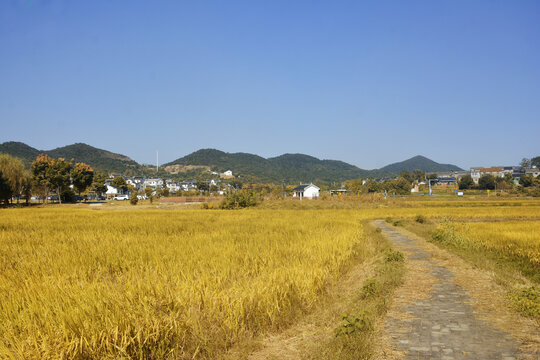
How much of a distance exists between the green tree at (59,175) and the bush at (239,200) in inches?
1422

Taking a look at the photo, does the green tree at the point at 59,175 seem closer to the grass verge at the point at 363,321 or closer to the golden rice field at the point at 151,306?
the golden rice field at the point at 151,306

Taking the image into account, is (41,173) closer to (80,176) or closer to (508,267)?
(80,176)

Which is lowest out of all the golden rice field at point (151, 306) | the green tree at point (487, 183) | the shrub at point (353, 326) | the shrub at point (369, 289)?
the shrub at point (369, 289)

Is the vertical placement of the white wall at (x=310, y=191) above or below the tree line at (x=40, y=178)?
below

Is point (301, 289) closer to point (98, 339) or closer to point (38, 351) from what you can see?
point (98, 339)

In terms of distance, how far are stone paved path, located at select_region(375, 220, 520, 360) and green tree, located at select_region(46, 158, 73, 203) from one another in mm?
66311

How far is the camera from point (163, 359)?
3.68 metres

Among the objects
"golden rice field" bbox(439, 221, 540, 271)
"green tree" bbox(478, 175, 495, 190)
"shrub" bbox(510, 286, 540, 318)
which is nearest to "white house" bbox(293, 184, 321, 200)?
"green tree" bbox(478, 175, 495, 190)

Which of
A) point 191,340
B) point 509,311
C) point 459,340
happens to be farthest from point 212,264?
point 509,311

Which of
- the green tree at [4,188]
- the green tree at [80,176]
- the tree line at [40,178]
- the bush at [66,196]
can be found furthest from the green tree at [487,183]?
the green tree at [4,188]

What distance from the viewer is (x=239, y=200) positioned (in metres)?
41.1

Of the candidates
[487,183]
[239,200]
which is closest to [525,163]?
[487,183]

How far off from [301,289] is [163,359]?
253cm

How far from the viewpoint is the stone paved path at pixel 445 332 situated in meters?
3.78
